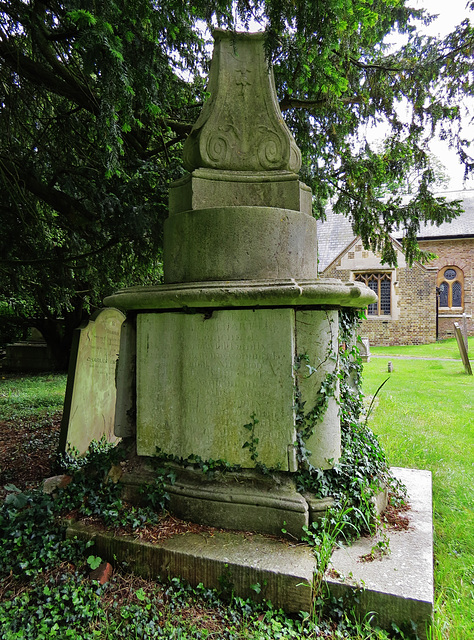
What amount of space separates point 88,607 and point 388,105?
5.50 metres

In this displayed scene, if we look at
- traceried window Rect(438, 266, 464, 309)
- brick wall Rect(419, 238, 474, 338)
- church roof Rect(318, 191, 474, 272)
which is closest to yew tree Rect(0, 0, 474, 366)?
church roof Rect(318, 191, 474, 272)

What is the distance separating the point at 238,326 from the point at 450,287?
25.5m

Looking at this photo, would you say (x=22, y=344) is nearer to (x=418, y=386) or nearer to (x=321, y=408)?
(x=418, y=386)

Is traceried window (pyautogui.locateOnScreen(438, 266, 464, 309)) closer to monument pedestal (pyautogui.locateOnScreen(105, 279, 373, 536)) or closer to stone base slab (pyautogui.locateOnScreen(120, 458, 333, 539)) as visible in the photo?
monument pedestal (pyautogui.locateOnScreen(105, 279, 373, 536))

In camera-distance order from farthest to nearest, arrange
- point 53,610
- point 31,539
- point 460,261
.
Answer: point 460,261, point 31,539, point 53,610

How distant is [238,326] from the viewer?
2.52m

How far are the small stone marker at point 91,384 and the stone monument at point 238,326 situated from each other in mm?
1184

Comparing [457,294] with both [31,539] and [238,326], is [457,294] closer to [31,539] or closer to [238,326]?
[238,326]

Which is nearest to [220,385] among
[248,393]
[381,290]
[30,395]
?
[248,393]

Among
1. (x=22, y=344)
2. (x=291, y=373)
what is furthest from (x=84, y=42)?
(x=22, y=344)

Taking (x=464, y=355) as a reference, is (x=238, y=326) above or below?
above

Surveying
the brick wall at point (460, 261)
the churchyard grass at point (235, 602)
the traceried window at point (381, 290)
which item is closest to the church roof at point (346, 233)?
the brick wall at point (460, 261)

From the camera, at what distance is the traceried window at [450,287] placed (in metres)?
24.1

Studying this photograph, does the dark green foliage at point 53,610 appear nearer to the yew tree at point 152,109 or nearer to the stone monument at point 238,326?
the stone monument at point 238,326
